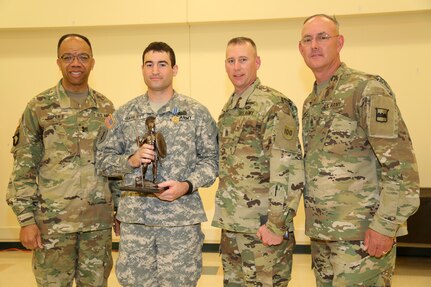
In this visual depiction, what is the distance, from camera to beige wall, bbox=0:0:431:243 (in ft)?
15.9

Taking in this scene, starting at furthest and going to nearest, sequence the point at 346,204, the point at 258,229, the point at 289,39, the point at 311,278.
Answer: the point at 289,39, the point at 311,278, the point at 258,229, the point at 346,204

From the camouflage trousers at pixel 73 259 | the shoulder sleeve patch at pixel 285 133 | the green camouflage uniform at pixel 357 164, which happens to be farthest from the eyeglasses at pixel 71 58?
the green camouflage uniform at pixel 357 164

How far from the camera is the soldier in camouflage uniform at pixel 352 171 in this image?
Result: 2084mm

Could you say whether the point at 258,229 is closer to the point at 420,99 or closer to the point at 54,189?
the point at 54,189

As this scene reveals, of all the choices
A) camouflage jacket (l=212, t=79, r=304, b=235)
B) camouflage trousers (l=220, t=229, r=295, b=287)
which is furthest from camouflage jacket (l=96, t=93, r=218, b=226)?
camouflage trousers (l=220, t=229, r=295, b=287)

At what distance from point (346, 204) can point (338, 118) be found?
0.40 metres

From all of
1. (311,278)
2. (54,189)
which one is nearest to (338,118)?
(54,189)

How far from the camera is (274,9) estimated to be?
15.7 feet

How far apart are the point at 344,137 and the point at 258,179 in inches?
19.7

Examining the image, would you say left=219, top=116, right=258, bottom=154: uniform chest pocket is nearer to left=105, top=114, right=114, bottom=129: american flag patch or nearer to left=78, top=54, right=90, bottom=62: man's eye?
left=105, top=114, right=114, bottom=129: american flag patch

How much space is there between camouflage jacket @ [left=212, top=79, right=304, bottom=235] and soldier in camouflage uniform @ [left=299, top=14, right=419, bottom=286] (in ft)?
0.30

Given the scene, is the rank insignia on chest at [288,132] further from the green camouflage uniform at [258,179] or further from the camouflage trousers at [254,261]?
the camouflage trousers at [254,261]

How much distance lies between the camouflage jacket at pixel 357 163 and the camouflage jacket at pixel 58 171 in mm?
1268

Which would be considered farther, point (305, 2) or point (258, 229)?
point (305, 2)
